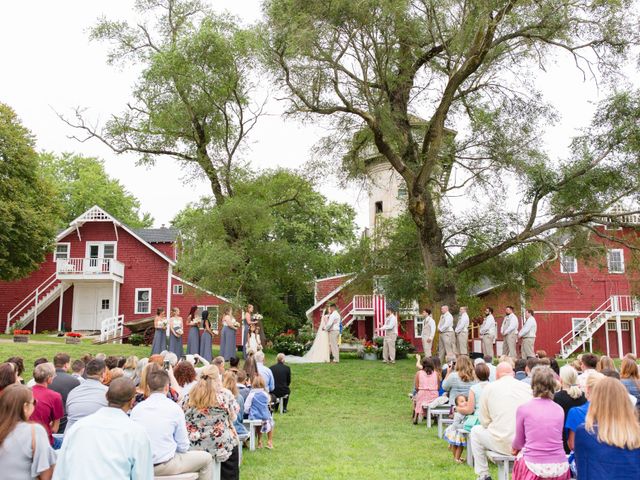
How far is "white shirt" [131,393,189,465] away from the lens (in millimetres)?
5598

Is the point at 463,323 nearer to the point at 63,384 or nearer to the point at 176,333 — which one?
the point at 176,333

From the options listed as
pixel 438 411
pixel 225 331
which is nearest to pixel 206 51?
pixel 225 331

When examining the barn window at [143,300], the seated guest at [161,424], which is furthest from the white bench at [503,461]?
the barn window at [143,300]

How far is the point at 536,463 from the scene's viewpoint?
560 centimetres

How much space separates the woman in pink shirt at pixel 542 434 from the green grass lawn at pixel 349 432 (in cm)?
237

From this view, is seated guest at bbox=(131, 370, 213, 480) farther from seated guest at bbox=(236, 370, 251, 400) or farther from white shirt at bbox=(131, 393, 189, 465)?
seated guest at bbox=(236, 370, 251, 400)

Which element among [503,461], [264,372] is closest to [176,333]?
[264,372]

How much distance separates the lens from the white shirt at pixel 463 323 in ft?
62.3

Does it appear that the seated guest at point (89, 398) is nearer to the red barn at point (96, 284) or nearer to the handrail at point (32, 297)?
the red barn at point (96, 284)

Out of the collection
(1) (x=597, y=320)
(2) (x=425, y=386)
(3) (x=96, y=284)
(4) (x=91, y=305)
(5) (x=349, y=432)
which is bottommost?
(5) (x=349, y=432)

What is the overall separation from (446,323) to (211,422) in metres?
13.1

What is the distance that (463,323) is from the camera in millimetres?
19062

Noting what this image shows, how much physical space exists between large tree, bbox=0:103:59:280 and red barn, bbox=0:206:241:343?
6.39 feet

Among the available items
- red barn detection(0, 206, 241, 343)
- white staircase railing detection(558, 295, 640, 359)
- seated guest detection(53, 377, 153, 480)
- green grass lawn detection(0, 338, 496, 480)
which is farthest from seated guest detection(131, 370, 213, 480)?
white staircase railing detection(558, 295, 640, 359)
